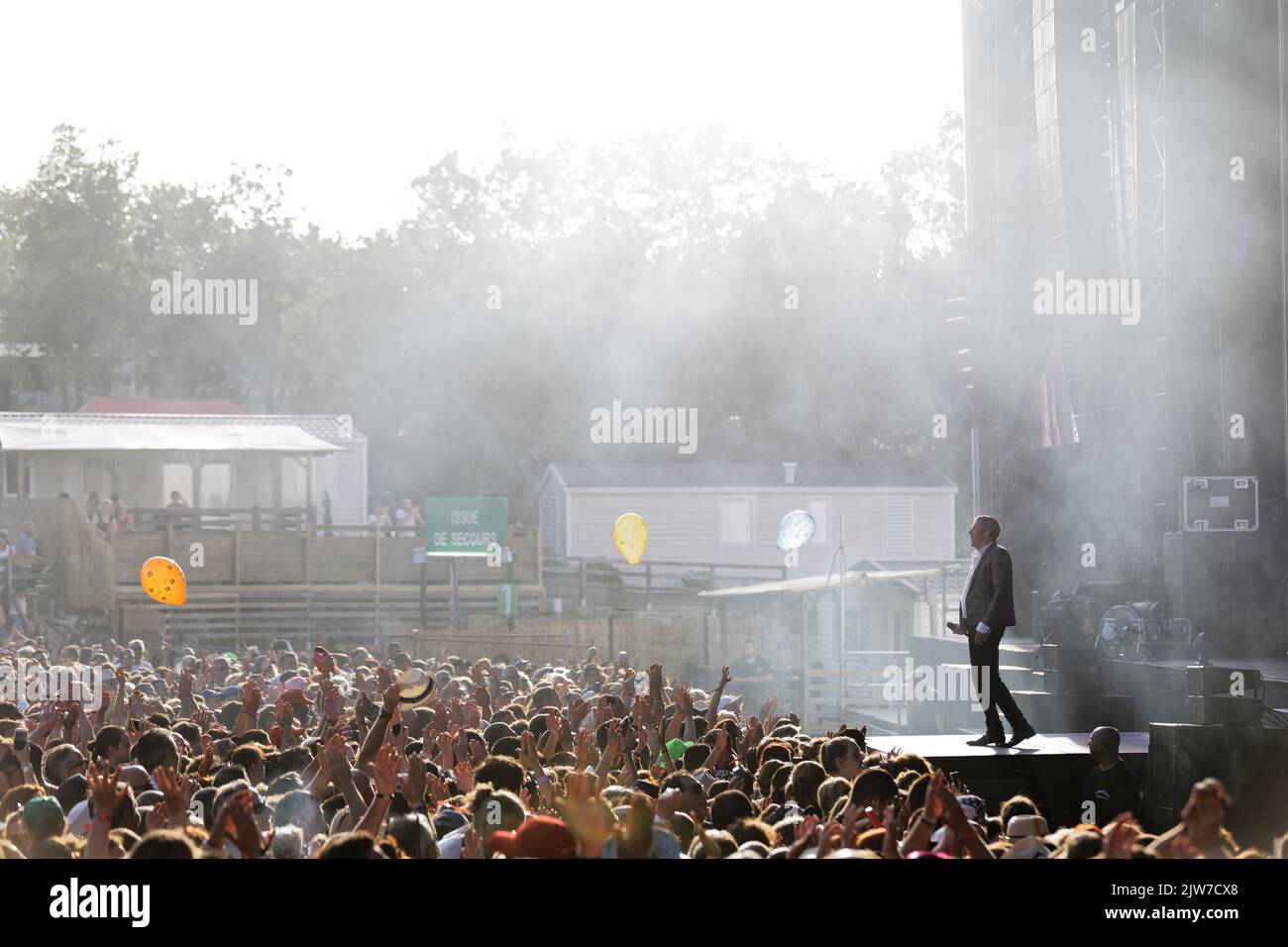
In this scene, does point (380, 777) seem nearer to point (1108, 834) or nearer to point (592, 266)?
point (1108, 834)

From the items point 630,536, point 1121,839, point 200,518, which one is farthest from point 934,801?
point 200,518

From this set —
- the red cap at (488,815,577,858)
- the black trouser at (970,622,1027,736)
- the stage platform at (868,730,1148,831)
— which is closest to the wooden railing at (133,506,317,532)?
the black trouser at (970,622,1027,736)

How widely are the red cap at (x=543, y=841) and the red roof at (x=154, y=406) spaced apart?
125ft

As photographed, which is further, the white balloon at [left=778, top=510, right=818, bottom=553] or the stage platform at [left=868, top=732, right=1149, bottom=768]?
the white balloon at [left=778, top=510, right=818, bottom=553]

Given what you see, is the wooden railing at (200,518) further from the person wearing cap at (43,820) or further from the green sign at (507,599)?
the person wearing cap at (43,820)

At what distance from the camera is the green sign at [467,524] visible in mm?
26469

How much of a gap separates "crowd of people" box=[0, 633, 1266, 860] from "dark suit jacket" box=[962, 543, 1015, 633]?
105cm

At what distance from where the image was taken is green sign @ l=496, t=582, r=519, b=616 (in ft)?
91.0

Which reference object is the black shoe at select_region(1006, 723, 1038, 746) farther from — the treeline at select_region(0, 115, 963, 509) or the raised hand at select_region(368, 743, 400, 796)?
the treeline at select_region(0, 115, 963, 509)

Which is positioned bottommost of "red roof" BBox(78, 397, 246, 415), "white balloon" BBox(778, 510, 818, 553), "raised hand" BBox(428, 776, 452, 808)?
"raised hand" BBox(428, 776, 452, 808)

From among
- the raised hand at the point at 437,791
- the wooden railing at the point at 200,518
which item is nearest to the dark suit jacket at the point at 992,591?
the raised hand at the point at 437,791

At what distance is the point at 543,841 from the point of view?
13.8 ft

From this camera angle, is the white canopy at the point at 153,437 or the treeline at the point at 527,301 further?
the treeline at the point at 527,301
